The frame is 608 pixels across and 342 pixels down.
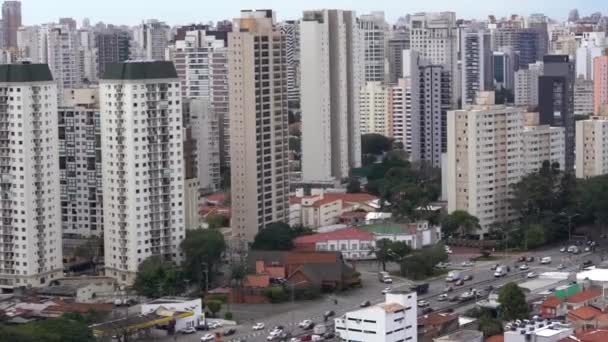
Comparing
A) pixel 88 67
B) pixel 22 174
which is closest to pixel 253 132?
pixel 22 174

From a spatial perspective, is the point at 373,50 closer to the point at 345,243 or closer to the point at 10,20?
the point at 10,20

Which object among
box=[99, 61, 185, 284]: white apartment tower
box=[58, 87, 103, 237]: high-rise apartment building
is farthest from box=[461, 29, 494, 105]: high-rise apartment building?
box=[99, 61, 185, 284]: white apartment tower

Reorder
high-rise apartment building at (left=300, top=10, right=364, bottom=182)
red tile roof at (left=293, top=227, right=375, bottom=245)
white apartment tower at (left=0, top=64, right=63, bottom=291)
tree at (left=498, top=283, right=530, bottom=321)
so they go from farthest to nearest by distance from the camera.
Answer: high-rise apartment building at (left=300, top=10, right=364, bottom=182), red tile roof at (left=293, top=227, right=375, bottom=245), white apartment tower at (left=0, top=64, right=63, bottom=291), tree at (left=498, top=283, right=530, bottom=321)

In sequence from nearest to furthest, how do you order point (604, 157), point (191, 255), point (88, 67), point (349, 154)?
point (191, 255) < point (604, 157) < point (349, 154) < point (88, 67)

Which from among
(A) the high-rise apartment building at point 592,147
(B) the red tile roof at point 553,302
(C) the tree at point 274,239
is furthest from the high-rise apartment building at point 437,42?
(B) the red tile roof at point 553,302

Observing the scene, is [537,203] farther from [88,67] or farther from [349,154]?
[88,67]

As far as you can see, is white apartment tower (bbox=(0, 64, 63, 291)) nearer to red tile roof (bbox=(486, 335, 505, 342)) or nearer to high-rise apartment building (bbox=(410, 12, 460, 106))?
red tile roof (bbox=(486, 335, 505, 342))
